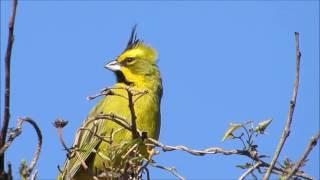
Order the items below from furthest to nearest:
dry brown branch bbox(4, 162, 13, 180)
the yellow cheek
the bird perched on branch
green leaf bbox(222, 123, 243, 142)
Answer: the yellow cheek
the bird perched on branch
green leaf bbox(222, 123, 243, 142)
dry brown branch bbox(4, 162, 13, 180)

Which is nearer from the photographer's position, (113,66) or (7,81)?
(7,81)

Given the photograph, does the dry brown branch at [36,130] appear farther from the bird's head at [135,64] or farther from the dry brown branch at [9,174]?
the bird's head at [135,64]

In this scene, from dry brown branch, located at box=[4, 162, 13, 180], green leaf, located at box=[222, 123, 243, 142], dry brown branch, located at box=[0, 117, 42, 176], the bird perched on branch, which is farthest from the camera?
the bird perched on branch

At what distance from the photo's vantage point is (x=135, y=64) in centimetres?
475

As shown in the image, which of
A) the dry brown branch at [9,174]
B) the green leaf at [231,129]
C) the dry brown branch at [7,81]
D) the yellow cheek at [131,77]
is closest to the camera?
the dry brown branch at [7,81]

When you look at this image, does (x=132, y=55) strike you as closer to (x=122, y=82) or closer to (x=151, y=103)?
(x=122, y=82)

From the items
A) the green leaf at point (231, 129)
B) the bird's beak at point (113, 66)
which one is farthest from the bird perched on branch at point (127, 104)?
the green leaf at point (231, 129)

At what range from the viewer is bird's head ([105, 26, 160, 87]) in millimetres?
4676

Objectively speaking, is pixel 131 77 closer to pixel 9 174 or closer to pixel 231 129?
pixel 231 129

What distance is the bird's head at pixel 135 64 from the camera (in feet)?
15.3

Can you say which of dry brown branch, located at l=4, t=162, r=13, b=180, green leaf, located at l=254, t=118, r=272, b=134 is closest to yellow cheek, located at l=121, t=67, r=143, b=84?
green leaf, located at l=254, t=118, r=272, b=134

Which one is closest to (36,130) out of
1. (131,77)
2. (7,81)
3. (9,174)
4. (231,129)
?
(9,174)

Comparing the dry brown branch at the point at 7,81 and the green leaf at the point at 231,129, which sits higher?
the green leaf at the point at 231,129

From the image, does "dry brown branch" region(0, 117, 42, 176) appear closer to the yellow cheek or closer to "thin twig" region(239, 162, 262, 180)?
"thin twig" region(239, 162, 262, 180)
